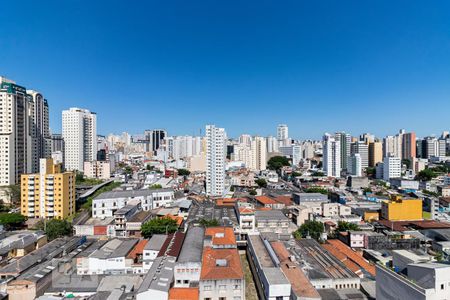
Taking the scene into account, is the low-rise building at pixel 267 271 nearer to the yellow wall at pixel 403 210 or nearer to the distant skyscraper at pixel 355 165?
the yellow wall at pixel 403 210

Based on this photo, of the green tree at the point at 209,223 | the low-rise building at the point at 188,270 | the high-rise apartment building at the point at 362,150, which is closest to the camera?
the low-rise building at the point at 188,270

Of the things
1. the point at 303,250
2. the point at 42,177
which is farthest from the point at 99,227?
the point at 303,250

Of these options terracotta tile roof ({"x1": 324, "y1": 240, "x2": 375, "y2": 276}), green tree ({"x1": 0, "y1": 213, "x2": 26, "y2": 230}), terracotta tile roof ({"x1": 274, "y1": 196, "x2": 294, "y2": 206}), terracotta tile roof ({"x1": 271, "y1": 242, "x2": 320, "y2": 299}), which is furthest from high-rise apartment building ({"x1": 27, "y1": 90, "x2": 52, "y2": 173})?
terracotta tile roof ({"x1": 324, "y1": 240, "x2": 375, "y2": 276})

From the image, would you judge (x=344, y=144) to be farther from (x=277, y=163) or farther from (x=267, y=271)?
(x=267, y=271)

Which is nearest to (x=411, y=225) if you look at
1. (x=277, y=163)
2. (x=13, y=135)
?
(x=13, y=135)

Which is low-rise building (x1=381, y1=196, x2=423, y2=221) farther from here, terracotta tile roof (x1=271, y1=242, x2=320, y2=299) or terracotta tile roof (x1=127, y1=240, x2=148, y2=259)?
terracotta tile roof (x1=127, y1=240, x2=148, y2=259)

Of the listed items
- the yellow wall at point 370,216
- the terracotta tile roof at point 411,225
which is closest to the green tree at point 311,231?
the terracotta tile roof at point 411,225
